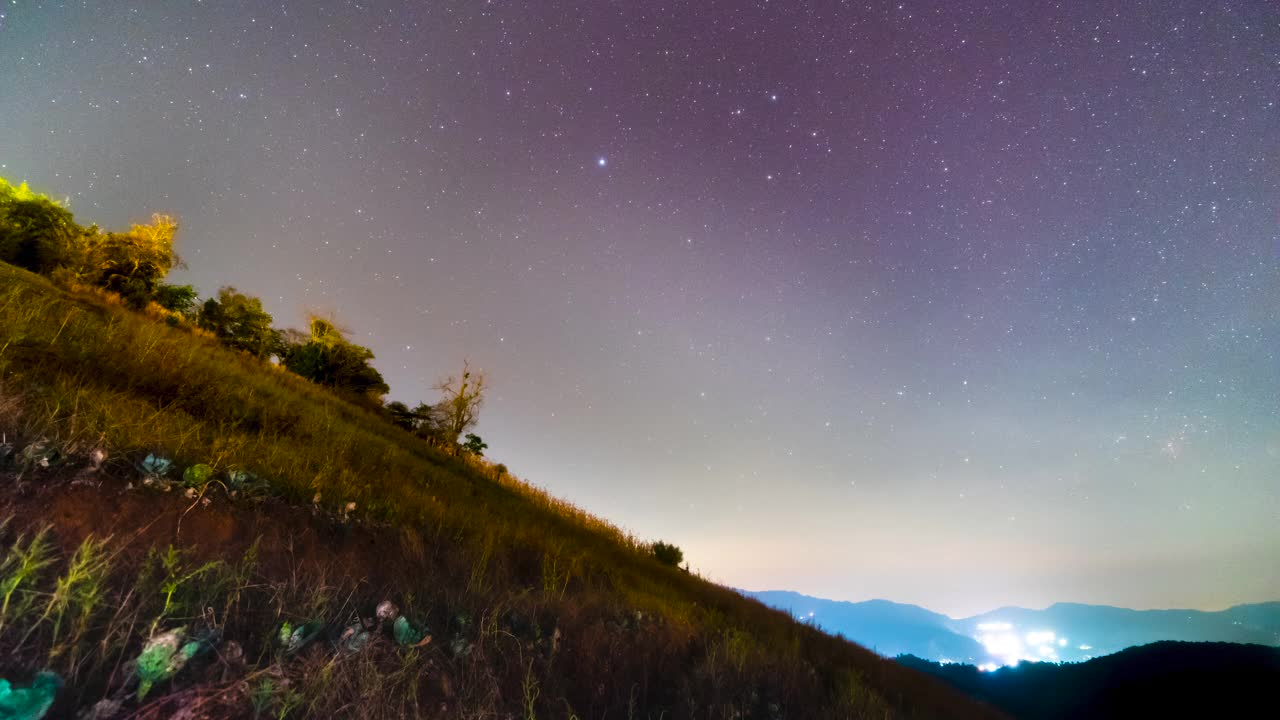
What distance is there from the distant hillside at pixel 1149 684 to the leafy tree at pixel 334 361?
2457 centimetres

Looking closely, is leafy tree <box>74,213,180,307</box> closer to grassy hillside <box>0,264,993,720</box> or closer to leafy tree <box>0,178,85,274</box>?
leafy tree <box>0,178,85,274</box>

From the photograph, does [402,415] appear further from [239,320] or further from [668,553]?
[668,553]

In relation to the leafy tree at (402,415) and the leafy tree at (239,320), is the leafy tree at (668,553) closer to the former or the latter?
the leafy tree at (402,415)

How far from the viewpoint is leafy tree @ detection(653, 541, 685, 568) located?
47.1ft

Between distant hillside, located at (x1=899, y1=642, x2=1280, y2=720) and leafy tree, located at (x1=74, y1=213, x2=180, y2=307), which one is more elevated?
leafy tree, located at (x1=74, y1=213, x2=180, y2=307)

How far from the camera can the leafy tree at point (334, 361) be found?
22203 millimetres

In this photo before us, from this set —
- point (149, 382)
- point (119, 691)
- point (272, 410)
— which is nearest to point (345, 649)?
point (119, 691)

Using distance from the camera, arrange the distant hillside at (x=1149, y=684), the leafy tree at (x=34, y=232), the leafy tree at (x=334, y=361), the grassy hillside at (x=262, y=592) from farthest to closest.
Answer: the leafy tree at (x=334, y=361) → the distant hillside at (x=1149, y=684) → the leafy tree at (x=34, y=232) → the grassy hillside at (x=262, y=592)

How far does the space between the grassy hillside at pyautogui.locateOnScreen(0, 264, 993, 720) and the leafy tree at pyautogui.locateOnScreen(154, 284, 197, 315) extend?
14126 mm

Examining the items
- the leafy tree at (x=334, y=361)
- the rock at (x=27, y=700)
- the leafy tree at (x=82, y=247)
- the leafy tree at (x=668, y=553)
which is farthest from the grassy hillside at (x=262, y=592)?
the leafy tree at (x=334, y=361)

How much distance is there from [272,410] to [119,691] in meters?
6.49

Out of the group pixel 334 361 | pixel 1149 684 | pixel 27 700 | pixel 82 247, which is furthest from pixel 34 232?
pixel 1149 684

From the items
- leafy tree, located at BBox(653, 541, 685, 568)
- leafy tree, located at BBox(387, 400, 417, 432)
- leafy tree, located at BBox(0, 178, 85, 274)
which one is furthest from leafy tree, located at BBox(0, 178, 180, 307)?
leafy tree, located at BBox(653, 541, 685, 568)

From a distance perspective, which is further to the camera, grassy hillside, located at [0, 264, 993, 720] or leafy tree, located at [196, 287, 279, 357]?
leafy tree, located at [196, 287, 279, 357]
